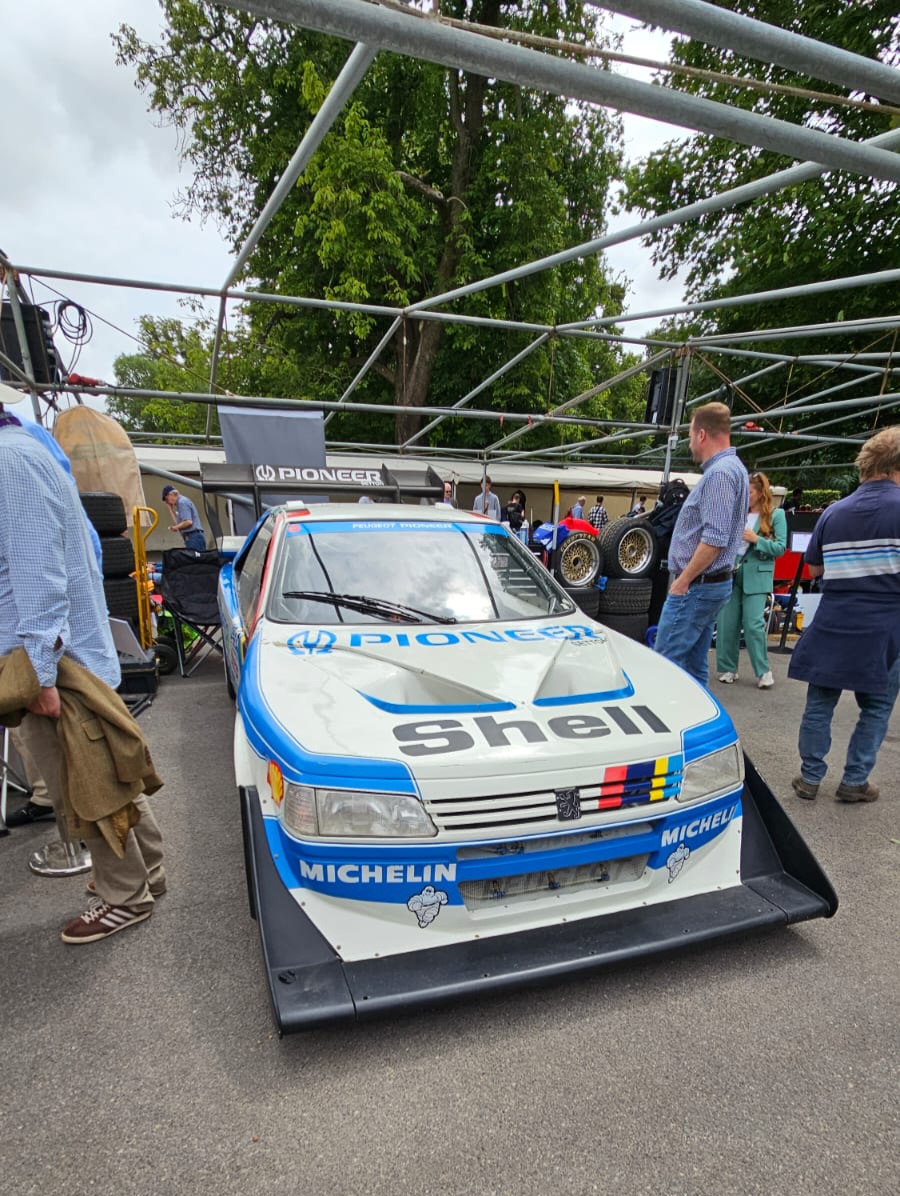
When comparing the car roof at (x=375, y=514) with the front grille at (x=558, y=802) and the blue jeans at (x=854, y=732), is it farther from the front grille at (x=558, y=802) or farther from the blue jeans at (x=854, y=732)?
the blue jeans at (x=854, y=732)

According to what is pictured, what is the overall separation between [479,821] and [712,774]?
36.3 inches

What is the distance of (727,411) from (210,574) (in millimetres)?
4820

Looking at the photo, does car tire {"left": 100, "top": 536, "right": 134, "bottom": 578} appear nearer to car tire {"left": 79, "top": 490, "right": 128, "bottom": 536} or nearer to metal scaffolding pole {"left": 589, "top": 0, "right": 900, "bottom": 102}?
car tire {"left": 79, "top": 490, "right": 128, "bottom": 536}

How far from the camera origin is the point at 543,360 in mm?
14148

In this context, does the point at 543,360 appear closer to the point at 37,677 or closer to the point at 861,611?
the point at 861,611

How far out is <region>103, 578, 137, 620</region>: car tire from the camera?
202 inches

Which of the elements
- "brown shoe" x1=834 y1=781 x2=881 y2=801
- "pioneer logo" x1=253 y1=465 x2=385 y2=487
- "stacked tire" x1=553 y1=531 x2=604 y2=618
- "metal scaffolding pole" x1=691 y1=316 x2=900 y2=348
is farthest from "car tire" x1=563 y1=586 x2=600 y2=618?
"metal scaffolding pole" x1=691 y1=316 x2=900 y2=348

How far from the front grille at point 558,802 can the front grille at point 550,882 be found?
8.0 inches

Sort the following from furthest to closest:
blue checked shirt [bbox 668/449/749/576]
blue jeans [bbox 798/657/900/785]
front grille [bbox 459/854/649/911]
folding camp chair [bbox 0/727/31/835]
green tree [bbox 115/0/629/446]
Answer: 1. green tree [bbox 115/0/629/446]
2. blue checked shirt [bbox 668/449/749/576]
3. blue jeans [bbox 798/657/900/785]
4. folding camp chair [bbox 0/727/31/835]
5. front grille [bbox 459/854/649/911]

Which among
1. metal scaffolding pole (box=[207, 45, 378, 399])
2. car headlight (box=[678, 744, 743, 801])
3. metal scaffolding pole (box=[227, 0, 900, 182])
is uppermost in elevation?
metal scaffolding pole (box=[207, 45, 378, 399])

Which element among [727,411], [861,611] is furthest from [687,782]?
[727,411]

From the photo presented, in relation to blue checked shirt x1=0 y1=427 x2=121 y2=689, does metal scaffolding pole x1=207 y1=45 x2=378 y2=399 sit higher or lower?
higher

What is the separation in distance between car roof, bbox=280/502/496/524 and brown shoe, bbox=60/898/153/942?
6.82 feet

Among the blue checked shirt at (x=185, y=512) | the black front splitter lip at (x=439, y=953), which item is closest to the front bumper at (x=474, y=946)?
the black front splitter lip at (x=439, y=953)
